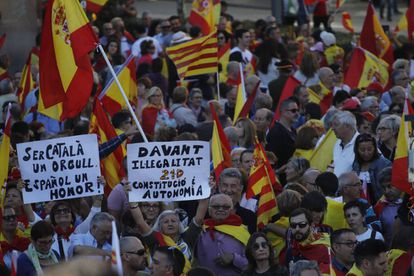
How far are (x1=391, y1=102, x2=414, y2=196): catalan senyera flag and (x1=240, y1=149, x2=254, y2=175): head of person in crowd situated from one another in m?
1.59

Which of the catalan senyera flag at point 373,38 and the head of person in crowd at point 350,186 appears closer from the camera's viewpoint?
the head of person in crowd at point 350,186

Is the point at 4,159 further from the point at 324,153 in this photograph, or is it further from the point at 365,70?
the point at 365,70

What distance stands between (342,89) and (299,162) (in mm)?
5112

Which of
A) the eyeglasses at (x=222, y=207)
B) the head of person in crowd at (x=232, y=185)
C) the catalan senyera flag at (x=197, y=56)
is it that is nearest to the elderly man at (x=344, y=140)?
the head of person in crowd at (x=232, y=185)

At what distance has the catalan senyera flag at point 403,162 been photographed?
10.5m

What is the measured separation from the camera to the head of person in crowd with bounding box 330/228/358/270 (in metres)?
9.44

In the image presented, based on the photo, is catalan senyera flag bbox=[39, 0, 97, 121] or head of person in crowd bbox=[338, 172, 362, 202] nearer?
head of person in crowd bbox=[338, 172, 362, 202]

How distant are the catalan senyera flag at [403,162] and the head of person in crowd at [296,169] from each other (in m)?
1.26

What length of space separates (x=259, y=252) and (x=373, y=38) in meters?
9.81

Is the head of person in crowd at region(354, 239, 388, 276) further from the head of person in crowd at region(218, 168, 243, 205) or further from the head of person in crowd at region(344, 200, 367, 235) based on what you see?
the head of person in crowd at region(218, 168, 243, 205)

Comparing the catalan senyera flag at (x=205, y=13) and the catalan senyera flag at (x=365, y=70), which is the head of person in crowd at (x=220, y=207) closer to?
the catalan senyera flag at (x=365, y=70)

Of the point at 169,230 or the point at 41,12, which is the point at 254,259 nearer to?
the point at 169,230

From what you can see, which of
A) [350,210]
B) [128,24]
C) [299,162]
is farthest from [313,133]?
[128,24]

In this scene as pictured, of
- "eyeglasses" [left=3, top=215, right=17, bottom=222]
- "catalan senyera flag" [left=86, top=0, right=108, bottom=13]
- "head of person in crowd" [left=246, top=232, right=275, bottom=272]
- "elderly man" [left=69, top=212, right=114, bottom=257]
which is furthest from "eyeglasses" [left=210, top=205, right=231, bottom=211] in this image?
"catalan senyera flag" [left=86, top=0, right=108, bottom=13]
